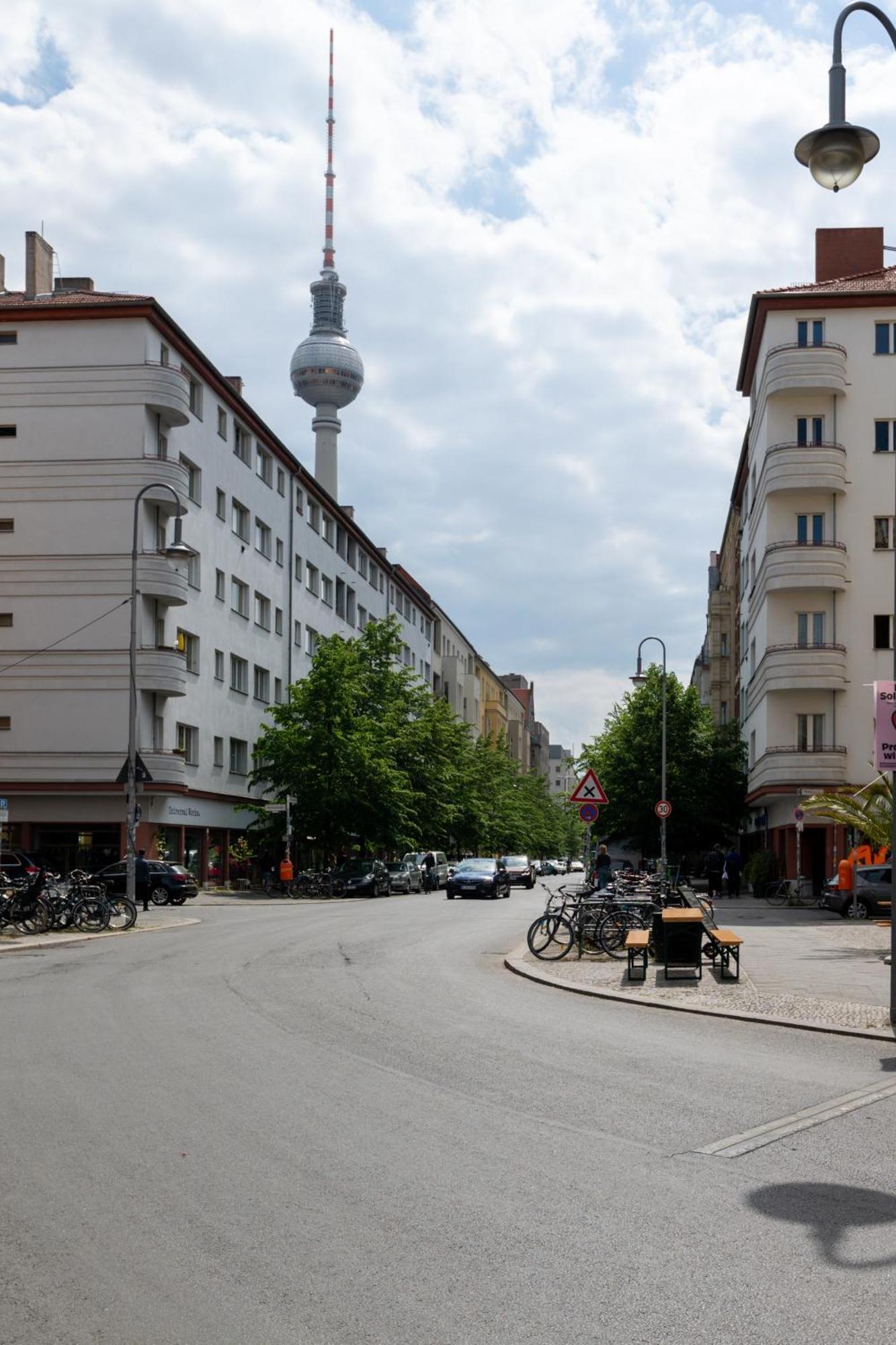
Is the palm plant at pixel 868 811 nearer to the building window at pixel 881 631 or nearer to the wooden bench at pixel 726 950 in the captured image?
the wooden bench at pixel 726 950

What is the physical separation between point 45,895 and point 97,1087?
1858 centimetres

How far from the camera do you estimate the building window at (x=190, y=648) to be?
50.5 metres

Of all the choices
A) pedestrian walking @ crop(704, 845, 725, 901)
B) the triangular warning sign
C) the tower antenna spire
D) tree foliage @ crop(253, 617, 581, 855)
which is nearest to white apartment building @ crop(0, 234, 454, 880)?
tree foliage @ crop(253, 617, 581, 855)

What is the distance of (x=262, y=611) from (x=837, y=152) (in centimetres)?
5218

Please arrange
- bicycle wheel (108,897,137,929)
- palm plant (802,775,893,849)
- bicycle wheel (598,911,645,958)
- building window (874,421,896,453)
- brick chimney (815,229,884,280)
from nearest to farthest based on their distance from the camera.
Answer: bicycle wheel (598,911,645,958), palm plant (802,775,893,849), bicycle wheel (108,897,137,929), building window (874,421,896,453), brick chimney (815,229,884,280)

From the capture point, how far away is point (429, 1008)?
14688 millimetres

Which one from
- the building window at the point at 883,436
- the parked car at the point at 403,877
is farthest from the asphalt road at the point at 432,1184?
the parked car at the point at 403,877

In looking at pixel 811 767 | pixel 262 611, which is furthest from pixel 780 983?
pixel 262 611

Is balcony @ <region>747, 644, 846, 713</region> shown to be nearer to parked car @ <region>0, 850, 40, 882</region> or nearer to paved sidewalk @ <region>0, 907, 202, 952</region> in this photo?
paved sidewalk @ <region>0, 907, 202, 952</region>

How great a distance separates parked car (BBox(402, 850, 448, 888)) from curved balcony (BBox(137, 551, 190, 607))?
54.1 ft

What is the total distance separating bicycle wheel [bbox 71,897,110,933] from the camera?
27.8m

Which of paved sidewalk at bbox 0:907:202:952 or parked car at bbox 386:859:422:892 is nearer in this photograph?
paved sidewalk at bbox 0:907:202:952

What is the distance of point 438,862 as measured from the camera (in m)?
62.0

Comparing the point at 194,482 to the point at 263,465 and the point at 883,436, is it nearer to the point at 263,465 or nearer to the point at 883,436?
the point at 263,465
